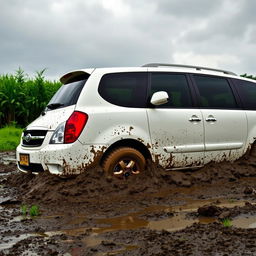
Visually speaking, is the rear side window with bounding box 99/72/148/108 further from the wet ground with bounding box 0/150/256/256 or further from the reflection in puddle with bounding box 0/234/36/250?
the reflection in puddle with bounding box 0/234/36/250

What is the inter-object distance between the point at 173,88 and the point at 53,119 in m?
1.96

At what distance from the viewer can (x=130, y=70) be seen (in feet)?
21.8

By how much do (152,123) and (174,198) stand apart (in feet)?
3.74

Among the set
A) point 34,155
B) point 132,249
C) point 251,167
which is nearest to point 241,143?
point 251,167

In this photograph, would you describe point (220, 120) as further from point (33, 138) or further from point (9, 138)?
point (9, 138)

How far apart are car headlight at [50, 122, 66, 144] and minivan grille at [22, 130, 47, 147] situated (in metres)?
0.28

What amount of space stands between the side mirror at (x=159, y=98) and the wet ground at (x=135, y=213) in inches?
38.0

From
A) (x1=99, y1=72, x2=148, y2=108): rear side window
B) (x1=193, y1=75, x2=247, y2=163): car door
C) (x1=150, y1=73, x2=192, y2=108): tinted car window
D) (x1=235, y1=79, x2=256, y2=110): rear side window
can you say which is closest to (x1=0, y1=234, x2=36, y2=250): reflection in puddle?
(x1=99, y1=72, x2=148, y2=108): rear side window

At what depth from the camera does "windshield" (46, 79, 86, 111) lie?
626 cm

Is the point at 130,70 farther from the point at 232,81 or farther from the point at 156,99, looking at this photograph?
the point at 232,81

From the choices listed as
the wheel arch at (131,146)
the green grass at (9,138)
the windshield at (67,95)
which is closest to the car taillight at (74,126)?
the windshield at (67,95)

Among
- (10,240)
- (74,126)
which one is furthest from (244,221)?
(74,126)

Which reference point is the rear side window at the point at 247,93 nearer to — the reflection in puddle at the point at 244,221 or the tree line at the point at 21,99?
the reflection in puddle at the point at 244,221

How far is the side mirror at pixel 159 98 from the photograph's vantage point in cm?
632
